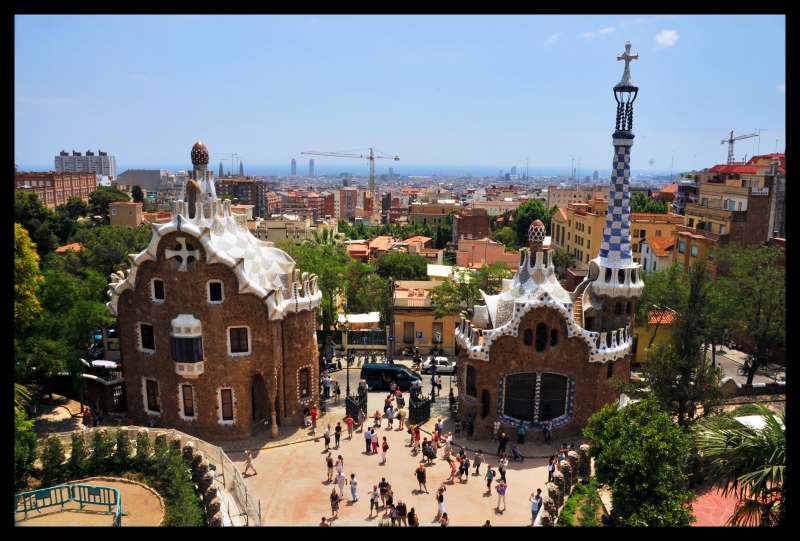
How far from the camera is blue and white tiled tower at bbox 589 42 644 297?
28219mm

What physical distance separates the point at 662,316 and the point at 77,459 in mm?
32198

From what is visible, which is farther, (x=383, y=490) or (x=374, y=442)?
(x=374, y=442)

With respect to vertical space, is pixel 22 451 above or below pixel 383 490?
above

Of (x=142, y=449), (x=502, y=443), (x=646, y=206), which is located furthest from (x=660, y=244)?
(x=142, y=449)

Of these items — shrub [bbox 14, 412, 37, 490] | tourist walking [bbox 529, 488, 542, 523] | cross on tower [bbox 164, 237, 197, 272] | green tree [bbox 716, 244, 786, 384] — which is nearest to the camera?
shrub [bbox 14, 412, 37, 490]

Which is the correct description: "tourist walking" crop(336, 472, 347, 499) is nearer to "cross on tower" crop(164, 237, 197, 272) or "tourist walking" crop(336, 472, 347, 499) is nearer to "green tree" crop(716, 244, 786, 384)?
"cross on tower" crop(164, 237, 197, 272)

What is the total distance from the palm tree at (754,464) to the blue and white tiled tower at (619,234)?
570 inches

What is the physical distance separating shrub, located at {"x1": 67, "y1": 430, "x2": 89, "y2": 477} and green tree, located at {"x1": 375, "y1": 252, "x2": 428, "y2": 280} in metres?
38.0

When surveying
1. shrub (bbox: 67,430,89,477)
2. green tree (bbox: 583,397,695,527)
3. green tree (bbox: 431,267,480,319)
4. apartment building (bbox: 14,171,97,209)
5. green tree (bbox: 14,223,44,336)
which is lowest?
shrub (bbox: 67,430,89,477)

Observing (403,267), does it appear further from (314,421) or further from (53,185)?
(53,185)

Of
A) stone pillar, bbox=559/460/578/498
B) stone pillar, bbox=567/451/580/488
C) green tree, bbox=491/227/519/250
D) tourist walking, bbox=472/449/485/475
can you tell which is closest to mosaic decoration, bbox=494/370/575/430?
tourist walking, bbox=472/449/485/475

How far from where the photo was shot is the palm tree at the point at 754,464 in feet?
39.5

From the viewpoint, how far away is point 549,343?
27156 millimetres
